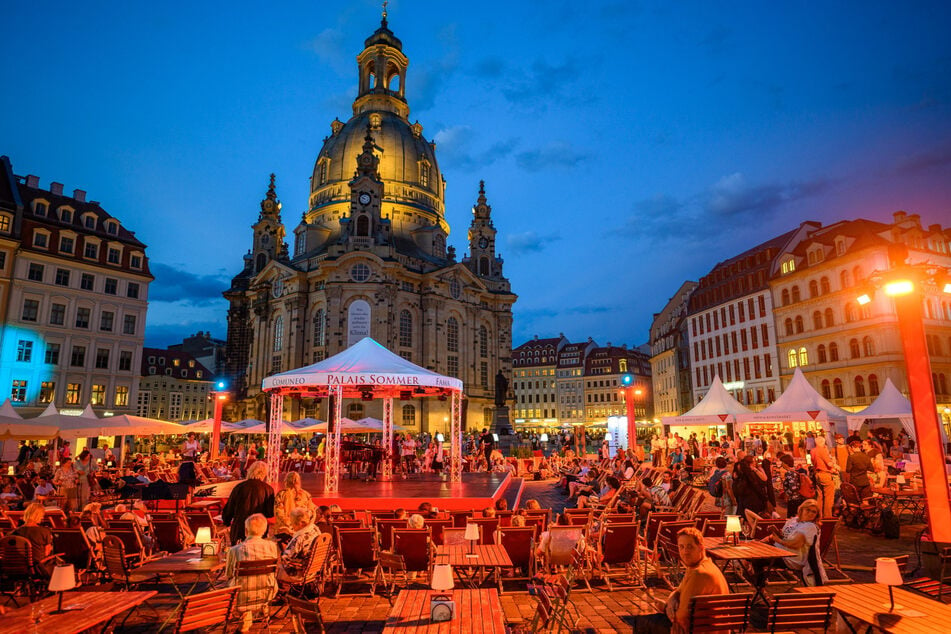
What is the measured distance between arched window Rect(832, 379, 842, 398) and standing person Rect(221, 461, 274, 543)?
46.9 meters

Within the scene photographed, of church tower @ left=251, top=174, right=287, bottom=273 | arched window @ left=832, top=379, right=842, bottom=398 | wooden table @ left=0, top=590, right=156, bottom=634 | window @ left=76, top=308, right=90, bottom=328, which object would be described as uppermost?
church tower @ left=251, top=174, right=287, bottom=273

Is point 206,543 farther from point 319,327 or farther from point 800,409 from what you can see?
point 319,327

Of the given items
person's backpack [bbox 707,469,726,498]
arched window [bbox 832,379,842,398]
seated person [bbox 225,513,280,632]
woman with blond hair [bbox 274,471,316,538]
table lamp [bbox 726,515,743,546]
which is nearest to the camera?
seated person [bbox 225,513,280,632]

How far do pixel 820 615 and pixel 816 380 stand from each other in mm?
47400

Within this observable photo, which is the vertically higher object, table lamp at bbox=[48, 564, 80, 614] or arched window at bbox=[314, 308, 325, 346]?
arched window at bbox=[314, 308, 325, 346]

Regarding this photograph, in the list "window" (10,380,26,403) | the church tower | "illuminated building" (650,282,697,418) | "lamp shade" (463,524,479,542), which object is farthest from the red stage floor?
the church tower

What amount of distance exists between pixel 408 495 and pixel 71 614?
35.9ft

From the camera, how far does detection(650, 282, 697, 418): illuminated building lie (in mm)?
67875

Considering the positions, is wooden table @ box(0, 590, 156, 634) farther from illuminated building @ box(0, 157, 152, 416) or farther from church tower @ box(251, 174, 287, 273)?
church tower @ box(251, 174, 287, 273)

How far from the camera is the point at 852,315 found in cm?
4244

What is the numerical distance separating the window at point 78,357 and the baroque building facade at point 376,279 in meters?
16.9

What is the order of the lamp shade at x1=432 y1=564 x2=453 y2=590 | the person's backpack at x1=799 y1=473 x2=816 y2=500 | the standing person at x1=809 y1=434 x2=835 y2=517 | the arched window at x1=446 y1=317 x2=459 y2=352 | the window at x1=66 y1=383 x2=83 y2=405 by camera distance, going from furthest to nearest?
the arched window at x1=446 y1=317 x2=459 y2=352, the window at x1=66 y1=383 x2=83 y2=405, the person's backpack at x1=799 y1=473 x2=816 y2=500, the standing person at x1=809 y1=434 x2=835 y2=517, the lamp shade at x1=432 y1=564 x2=453 y2=590

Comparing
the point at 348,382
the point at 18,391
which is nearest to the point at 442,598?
the point at 348,382

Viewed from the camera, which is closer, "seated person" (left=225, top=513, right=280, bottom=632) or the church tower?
"seated person" (left=225, top=513, right=280, bottom=632)
